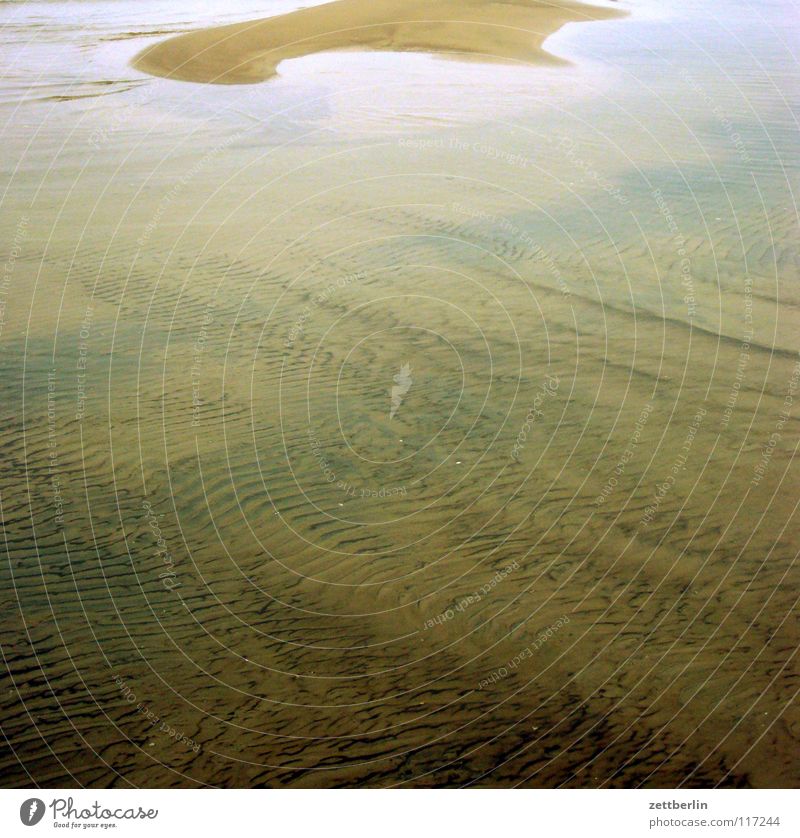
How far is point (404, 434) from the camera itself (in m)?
6.86

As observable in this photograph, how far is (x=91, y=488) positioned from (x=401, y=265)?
3.89m

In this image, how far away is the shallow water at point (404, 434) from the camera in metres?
4.88

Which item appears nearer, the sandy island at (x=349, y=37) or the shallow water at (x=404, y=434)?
the shallow water at (x=404, y=434)

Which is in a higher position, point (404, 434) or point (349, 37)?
point (349, 37)

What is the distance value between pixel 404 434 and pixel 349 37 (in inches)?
345

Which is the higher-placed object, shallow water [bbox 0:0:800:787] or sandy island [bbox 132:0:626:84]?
sandy island [bbox 132:0:626:84]

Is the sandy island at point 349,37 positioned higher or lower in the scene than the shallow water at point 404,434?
higher

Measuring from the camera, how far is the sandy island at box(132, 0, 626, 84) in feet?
43.2

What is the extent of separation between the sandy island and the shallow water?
0.93 metres

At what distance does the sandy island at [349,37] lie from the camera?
13180 mm

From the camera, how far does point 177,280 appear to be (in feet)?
28.8

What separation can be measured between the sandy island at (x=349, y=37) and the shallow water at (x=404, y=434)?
926 millimetres

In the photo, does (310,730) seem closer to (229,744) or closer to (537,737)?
(229,744)

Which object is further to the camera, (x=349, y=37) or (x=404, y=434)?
(x=349, y=37)
